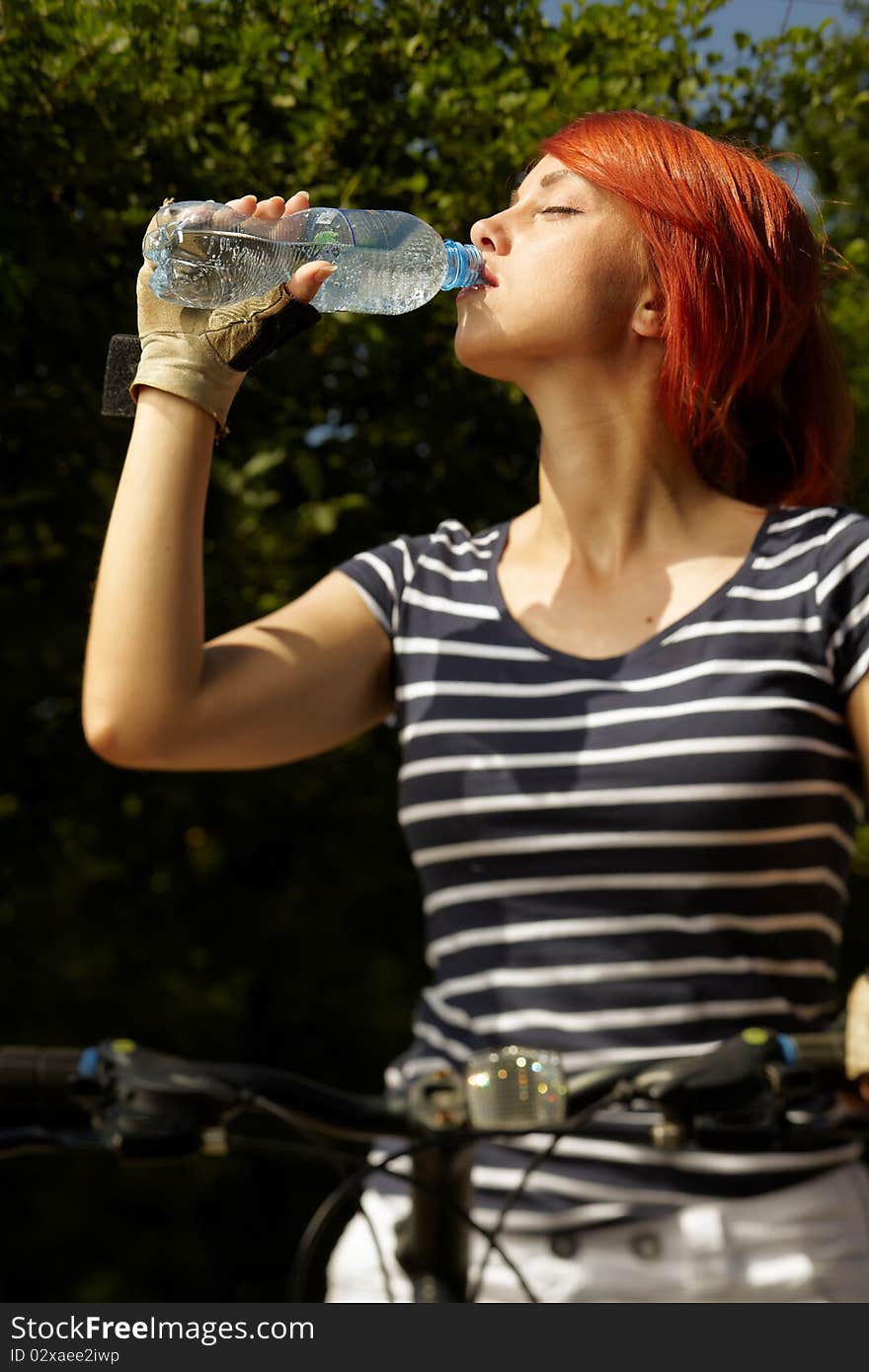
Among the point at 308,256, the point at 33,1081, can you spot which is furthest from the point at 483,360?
the point at 33,1081

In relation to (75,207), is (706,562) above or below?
below

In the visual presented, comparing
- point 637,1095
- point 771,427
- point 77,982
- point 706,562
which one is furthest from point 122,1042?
point 77,982

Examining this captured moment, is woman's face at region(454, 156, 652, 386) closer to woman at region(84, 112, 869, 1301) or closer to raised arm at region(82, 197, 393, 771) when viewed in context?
woman at region(84, 112, 869, 1301)

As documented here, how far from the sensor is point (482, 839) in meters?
1.63

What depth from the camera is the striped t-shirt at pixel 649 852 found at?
1.52m

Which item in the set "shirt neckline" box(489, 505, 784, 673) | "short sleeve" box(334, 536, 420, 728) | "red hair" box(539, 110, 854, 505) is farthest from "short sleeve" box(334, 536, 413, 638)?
"red hair" box(539, 110, 854, 505)

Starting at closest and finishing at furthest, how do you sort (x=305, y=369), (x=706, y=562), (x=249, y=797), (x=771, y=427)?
(x=706, y=562) < (x=771, y=427) < (x=305, y=369) < (x=249, y=797)

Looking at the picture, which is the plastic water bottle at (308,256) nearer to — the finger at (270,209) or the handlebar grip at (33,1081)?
the finger at (270,209)

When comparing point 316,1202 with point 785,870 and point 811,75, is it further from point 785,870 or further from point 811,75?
point 811,75

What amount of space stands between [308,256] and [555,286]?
0.29 meters

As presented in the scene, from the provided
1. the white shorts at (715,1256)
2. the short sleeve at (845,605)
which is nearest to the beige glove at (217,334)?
the short sleeve at (845,605)

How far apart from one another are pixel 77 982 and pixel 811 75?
1.86m

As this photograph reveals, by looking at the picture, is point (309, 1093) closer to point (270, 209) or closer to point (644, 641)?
point (644, 641)

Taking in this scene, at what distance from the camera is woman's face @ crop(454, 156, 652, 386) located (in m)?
1.71
